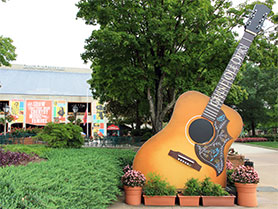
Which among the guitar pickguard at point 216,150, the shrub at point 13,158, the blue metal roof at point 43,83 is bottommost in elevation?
the shrub at point 13,158

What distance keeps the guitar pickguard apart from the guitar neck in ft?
1.05

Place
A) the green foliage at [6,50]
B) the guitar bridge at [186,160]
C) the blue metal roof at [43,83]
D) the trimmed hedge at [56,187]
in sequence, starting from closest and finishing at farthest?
the trimmed hedge at [56,187]
the guitar bridge at [186,160]
the green foliage at [6,50]
the blue metal roof at [43,83]

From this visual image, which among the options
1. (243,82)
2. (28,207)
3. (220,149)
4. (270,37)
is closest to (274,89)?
(243,82)

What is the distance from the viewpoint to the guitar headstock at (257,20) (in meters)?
7.24

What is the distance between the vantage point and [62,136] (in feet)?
34.2

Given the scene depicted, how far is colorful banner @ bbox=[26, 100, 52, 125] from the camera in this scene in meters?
44.3

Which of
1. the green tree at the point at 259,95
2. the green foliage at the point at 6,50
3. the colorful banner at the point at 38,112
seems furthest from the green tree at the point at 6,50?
the green tree at the point at 259,95

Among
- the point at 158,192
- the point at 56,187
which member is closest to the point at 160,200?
the point at 158,192

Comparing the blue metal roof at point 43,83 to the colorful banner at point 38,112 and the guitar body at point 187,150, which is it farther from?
the guitar body at point 187,150

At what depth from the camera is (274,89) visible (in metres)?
39.9

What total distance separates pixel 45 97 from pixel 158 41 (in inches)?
1562

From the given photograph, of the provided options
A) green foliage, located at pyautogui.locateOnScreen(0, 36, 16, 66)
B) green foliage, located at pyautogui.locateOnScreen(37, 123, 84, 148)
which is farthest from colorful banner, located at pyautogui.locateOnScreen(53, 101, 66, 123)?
green foliage, located at pyautogui.locateOnScreen(37, 123, 84, 148)

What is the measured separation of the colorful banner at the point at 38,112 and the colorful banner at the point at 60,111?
33.2 inches

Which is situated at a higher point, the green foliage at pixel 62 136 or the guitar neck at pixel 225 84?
the guitar neck at pixel 225 84
